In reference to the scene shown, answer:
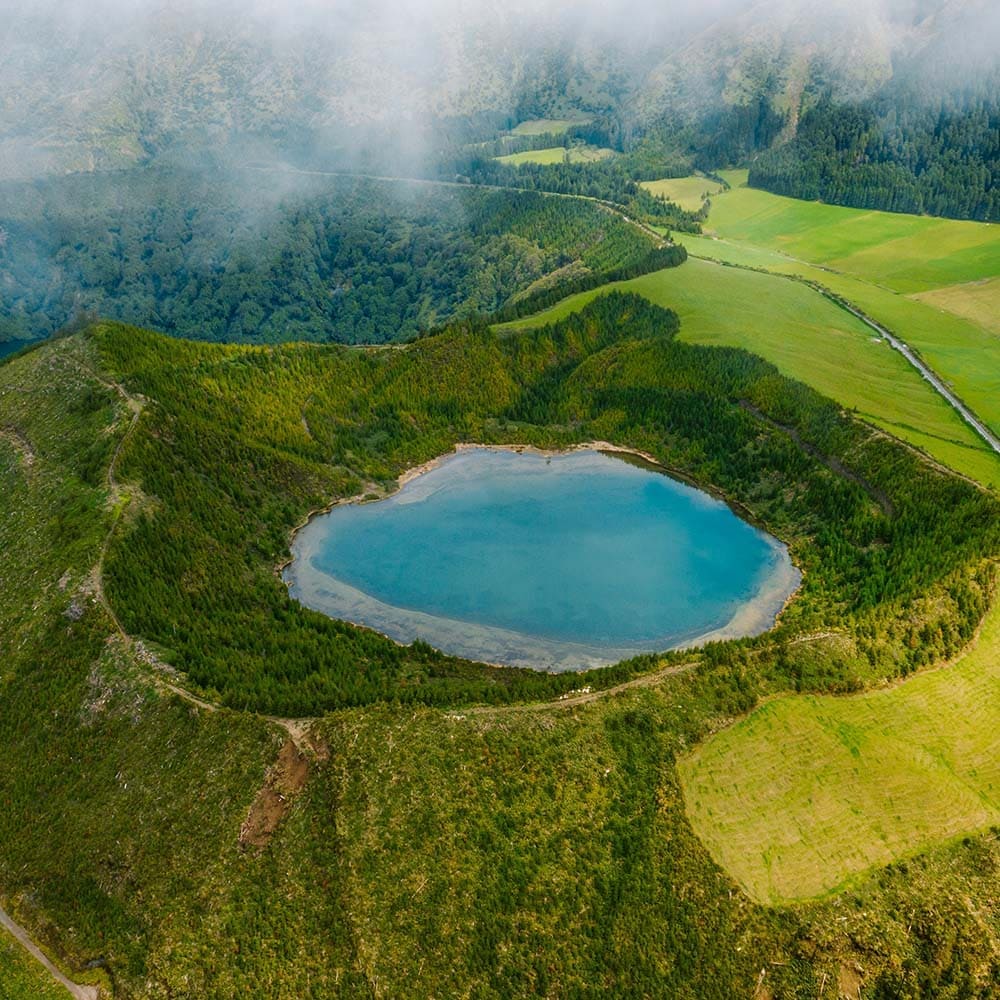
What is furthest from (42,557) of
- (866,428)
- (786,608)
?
(866,428)

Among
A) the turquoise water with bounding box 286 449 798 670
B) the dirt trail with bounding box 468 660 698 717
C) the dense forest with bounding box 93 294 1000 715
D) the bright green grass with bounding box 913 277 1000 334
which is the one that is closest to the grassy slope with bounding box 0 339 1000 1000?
the dirt trail with bounding box 468 660 698 717

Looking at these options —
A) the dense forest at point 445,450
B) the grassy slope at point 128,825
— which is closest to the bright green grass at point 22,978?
the grassy slope at point 128,825

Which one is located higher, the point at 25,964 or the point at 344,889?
the point at 344,889

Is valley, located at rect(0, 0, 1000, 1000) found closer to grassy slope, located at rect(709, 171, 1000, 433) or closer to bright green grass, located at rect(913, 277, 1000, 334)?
grassy slope, located at rect(709, 171, 1000, 433)

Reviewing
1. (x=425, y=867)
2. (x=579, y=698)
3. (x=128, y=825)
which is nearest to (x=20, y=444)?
(x=128, y=825)

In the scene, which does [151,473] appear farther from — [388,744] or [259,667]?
[388,744]

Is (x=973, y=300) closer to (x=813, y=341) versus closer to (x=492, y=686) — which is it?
(x=813, y=341)

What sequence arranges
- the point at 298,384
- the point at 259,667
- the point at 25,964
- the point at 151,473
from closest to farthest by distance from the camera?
the point at 25,964 < the point at 259,667 < the point at 151,473 < the point at 298,384
